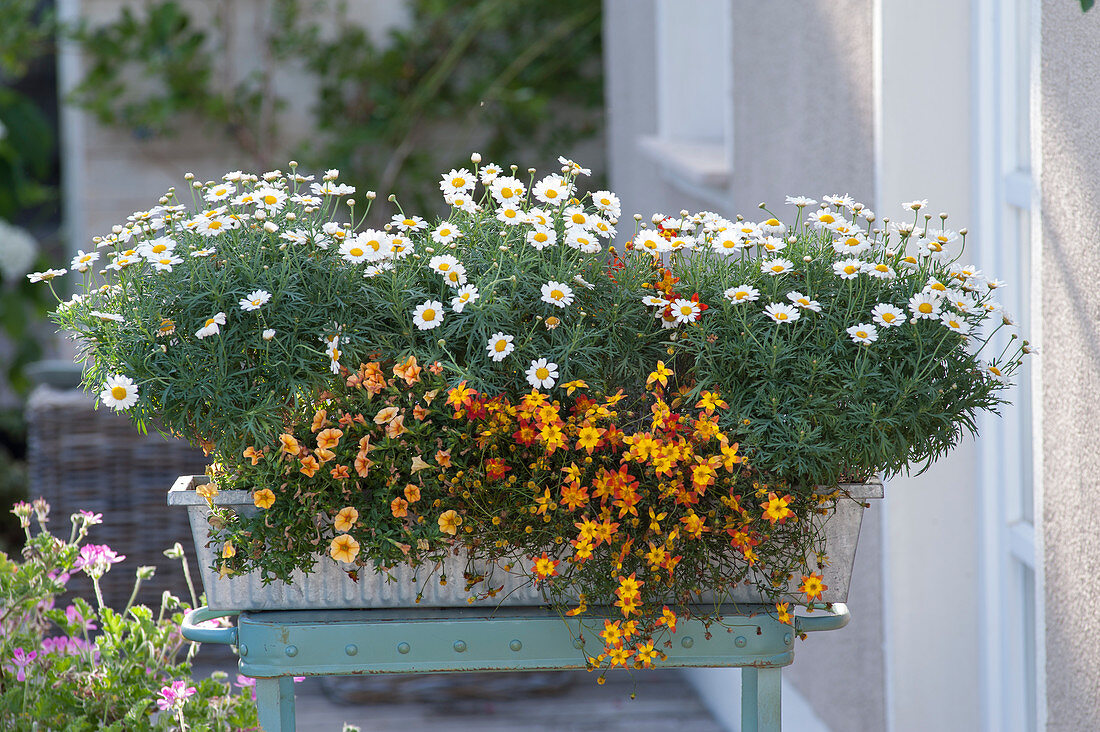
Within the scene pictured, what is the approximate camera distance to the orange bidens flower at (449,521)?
3.66 ft

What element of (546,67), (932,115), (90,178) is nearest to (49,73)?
(90,178)

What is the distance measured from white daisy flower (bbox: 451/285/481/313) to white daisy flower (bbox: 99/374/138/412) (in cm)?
31

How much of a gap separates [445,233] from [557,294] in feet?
0.45

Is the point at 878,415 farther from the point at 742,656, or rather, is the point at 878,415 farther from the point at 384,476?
the point at 384,476

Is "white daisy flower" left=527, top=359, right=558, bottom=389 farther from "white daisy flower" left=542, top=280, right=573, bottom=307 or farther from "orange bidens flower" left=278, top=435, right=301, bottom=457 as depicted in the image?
"orange bidens flower" left=278, top=435, right=301, bottom=457

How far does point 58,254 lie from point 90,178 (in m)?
0.44

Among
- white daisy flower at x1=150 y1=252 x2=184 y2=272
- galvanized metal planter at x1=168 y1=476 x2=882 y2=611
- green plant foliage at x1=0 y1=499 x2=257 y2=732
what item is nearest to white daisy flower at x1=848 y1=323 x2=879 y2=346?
galvanized metal planter at x1=168 y1=476 x2=882 y2=611

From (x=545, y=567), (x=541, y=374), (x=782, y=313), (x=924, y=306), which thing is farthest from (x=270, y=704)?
(x=924, y=306)

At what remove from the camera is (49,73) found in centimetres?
497

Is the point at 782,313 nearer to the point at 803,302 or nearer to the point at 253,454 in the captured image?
the point at 803,302

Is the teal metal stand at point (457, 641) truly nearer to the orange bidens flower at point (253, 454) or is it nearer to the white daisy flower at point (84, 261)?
the orange bidens flower at point (253, 454)

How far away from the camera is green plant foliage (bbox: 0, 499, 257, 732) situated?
1462 millimetres

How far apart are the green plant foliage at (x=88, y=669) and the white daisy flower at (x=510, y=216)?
25.0 inches

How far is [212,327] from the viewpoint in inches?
43.6
